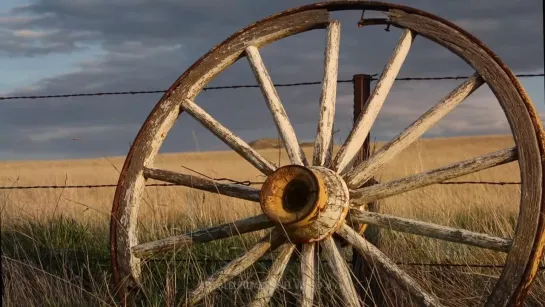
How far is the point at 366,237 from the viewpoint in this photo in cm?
495

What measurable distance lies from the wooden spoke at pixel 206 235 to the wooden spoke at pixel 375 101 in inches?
21.1

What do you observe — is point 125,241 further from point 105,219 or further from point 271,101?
point 105,219

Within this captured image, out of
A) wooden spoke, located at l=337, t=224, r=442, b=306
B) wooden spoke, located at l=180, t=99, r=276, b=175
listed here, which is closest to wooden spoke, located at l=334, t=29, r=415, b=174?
wooden spoke, located at l=337, t=224, r=442, b=306

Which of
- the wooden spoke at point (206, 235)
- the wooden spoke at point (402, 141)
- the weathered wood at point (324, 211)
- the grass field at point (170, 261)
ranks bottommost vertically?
the grass field at point (170, 261)

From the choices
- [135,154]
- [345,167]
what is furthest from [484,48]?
[135,154]

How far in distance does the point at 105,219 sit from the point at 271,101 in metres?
3.14

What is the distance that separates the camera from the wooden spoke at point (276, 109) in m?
4.66

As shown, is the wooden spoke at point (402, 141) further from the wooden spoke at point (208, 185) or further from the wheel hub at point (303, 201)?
the wooden spoke at point (208, 185)

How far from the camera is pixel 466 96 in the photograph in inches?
175

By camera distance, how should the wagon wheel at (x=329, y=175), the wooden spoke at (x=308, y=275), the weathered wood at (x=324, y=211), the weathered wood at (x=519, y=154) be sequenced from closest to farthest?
1. the weathered wood at (x=519, y=154)
2. the wagon wheel at (x=329, y=175)
3. the weathered wood at (x=324, y=211)
4. the wooden spoke at (x=308, y=275)

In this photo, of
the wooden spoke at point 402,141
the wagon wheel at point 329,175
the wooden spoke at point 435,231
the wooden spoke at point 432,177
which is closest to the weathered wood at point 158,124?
the wagon wheel at point 329,175

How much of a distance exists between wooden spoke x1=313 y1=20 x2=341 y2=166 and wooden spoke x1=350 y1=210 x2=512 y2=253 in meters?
0.37

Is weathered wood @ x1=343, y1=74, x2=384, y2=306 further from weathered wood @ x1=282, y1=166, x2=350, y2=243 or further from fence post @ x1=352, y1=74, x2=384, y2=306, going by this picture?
weathered wood @ x1=282, y1=166, x2=350, y2=243

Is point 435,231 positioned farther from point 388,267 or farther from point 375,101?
point 375,101
